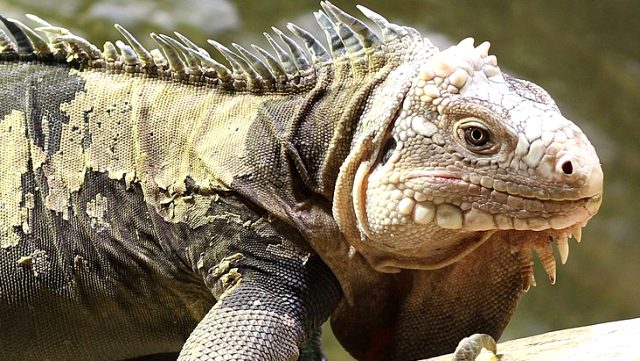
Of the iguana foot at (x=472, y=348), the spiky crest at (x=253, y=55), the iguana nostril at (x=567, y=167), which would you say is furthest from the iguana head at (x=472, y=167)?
the iguana foot at (x=472, y=348)

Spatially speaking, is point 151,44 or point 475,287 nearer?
point 475,287

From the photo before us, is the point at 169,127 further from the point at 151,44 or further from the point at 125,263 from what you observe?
the point at 151,44

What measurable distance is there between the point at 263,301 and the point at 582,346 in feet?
2.95

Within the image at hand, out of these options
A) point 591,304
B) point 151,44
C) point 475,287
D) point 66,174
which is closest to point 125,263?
point 66,174

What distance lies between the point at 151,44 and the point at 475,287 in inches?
148

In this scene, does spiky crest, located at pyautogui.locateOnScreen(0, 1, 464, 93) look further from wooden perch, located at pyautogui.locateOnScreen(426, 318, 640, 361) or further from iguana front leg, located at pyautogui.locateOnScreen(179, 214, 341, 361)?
wooden perch, located at pyautogui.locateOnScreen(426, 318, 640, 361)

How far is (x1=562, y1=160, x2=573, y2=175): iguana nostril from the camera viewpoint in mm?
2072

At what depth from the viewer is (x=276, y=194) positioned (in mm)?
2438

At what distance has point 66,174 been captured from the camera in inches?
103

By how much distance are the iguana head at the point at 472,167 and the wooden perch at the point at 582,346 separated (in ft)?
0.72

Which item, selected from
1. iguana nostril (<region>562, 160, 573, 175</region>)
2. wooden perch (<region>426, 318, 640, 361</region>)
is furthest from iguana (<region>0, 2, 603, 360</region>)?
wooden perch (<region>426, 318, 640, 361</region>)

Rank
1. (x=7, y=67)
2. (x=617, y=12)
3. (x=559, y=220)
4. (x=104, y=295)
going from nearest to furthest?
(x=559, y=220) < (x=104, y=295) < (x=7, y=67) < (x=617, y=12)

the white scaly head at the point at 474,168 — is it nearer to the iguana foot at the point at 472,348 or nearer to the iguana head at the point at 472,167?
the iguana head at the point at 472,167

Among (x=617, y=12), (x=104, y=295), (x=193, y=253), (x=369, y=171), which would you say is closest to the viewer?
(x=369, y=171)
